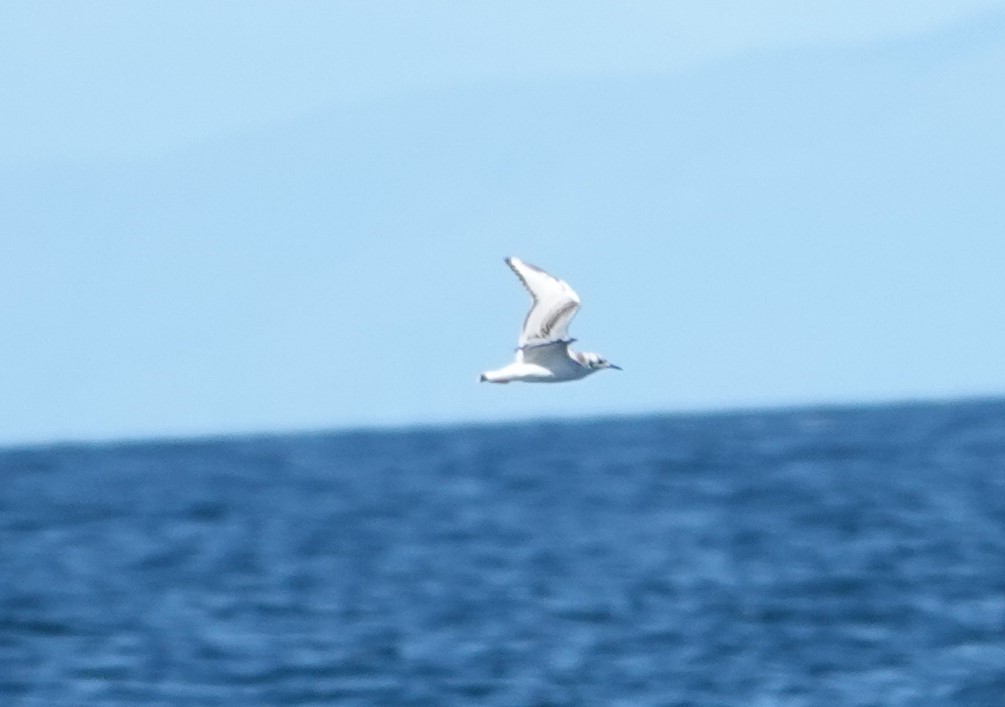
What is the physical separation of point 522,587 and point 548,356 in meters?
15.4

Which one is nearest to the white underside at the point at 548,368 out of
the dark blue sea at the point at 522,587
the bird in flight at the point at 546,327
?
the bird in flight at the point at 546,327

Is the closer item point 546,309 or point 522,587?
point 546,309

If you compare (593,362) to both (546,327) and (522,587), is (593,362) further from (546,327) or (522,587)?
(522,587)

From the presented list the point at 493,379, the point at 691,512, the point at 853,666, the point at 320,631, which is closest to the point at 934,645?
the point at 853,666

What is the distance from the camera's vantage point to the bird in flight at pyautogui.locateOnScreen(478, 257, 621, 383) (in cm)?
2362

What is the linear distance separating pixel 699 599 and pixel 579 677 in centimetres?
618

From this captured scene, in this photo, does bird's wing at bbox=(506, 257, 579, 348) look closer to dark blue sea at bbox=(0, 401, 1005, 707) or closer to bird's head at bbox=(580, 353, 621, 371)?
Result: bird's head at bbox=(580, 353, 621, 371)

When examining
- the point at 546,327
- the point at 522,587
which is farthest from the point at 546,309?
the point at 522,587

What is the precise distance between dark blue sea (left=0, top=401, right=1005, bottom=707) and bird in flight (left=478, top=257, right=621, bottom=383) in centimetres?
678

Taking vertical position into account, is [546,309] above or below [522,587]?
below

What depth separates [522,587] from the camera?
3894cm

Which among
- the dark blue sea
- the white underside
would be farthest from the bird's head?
the dark blue sea

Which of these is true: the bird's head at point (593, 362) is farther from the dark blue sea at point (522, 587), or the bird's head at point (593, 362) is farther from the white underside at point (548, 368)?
the dark blue sea at point (522, 587)

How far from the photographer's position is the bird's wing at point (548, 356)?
23.8 m
